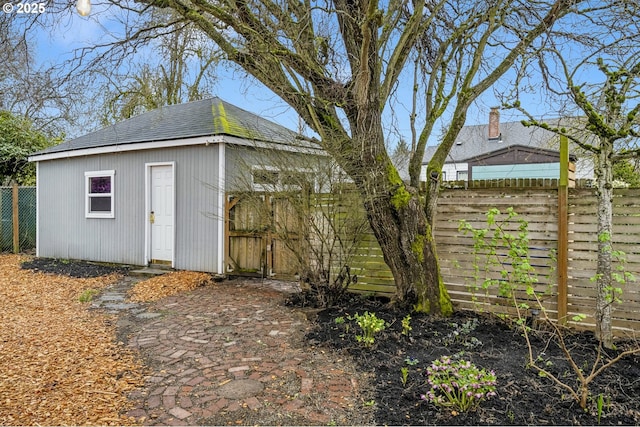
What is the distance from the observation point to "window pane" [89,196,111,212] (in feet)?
31.3

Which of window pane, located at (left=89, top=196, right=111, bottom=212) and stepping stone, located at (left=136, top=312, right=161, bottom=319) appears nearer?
stepping stone, located at (left=136, top=312, right=161, bottom=319)

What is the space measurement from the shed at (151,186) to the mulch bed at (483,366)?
3312 mm

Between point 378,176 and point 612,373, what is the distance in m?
2.84

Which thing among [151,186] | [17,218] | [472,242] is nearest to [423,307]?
[472,242]

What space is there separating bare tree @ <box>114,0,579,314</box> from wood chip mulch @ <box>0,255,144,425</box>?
303 cm

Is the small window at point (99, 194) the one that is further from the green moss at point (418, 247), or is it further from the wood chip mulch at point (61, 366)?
the green moss at point (418, 247)

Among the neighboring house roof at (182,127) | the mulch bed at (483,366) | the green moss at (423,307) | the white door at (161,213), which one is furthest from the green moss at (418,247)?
the white door at (161,213)

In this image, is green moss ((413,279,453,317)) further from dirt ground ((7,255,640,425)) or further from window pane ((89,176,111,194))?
window pane ((89,176,111,194))

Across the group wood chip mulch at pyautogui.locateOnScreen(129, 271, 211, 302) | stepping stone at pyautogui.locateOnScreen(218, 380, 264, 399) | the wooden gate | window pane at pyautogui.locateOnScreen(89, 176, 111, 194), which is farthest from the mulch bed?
window pane at pyautogui.locateOnScreen(89, 176, 111, 194)

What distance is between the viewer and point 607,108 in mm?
3834

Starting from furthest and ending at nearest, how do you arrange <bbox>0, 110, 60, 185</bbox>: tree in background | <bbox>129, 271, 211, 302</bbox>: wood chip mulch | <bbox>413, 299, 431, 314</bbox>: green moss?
<bbox>0, 110, 60, 185</bbox>: tree in background → <bbox>129, 271, 211, 302</bbox>: wood chip mulch → <bbox>413, 299, 431, 314</bbox>: green moss

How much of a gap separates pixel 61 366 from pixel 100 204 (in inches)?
271

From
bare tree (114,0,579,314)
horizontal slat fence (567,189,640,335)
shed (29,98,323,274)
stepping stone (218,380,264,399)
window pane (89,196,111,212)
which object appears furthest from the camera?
window pane (89,196,111,212)

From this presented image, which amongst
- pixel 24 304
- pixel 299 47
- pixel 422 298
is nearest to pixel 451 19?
pixel 299 47
